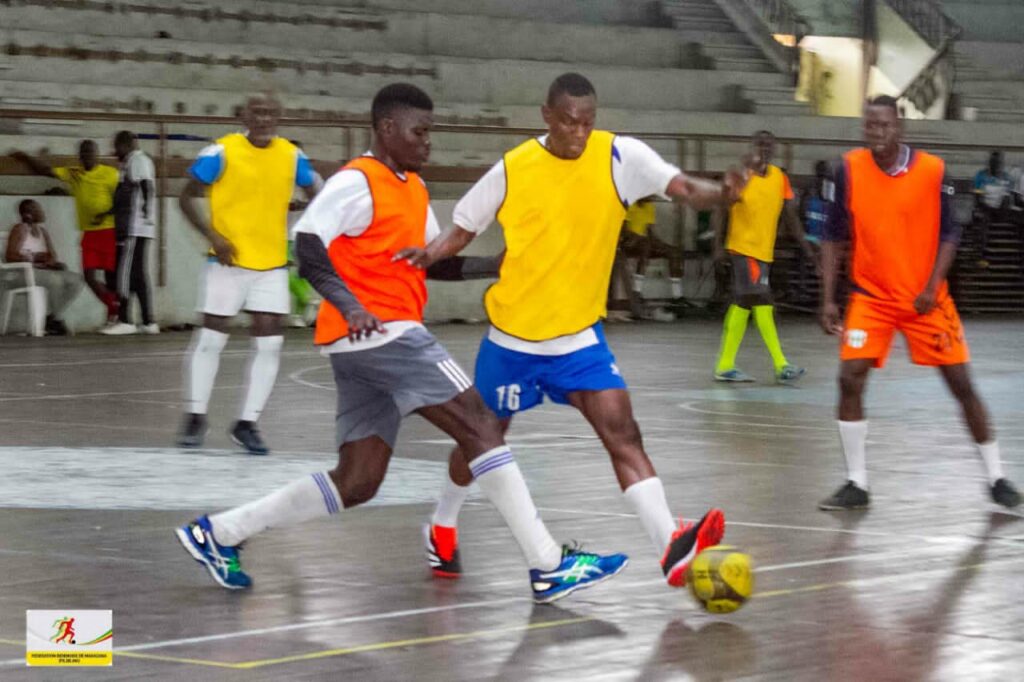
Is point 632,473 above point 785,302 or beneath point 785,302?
above

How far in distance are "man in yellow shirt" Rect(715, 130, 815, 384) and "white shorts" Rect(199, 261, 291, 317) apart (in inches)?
246

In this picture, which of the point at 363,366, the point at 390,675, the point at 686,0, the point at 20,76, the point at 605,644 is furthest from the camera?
the point at 686,0

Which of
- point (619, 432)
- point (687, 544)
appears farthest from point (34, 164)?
point (687, 544)

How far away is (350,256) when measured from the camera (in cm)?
762

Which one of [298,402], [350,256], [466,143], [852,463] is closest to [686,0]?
[466,143]

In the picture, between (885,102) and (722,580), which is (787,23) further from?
(722,580)

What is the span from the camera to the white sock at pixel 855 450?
10.0 meters

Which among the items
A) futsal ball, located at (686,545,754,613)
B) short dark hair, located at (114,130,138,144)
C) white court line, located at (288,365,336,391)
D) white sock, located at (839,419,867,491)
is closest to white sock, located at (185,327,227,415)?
white sock, located at (839,419,867,491)

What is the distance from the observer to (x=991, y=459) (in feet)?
33.3

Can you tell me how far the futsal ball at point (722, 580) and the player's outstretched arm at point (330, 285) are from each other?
144 centimetres

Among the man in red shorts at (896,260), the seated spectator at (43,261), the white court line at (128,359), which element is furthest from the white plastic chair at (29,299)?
the man in red shorts at (896,260)

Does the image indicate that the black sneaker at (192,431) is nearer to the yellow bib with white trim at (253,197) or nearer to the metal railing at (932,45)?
the yellow bib with white trim at (253,197)

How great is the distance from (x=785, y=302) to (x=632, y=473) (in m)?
23.3

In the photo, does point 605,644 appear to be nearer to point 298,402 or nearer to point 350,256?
point 350,256
